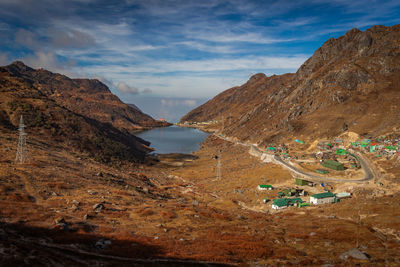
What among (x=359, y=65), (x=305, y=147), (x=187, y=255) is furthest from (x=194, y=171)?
(x=359, y=65)

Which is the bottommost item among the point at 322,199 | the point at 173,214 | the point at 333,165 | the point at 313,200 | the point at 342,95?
the point at 313,200

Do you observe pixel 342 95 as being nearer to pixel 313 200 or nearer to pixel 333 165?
pixel 333 165

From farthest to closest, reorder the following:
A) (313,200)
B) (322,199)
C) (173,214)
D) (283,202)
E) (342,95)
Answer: (342,95) < (283,202) < (313,200) < (322,199) < (173,214)

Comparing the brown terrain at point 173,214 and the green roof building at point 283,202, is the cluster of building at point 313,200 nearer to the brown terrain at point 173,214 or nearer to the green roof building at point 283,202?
the green roof building at point 283,202

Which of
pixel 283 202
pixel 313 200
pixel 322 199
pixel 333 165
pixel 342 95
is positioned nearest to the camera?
pixel 322 199

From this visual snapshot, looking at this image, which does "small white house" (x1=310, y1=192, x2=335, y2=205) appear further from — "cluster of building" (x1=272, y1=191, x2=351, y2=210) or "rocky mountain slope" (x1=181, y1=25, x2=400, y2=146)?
"rocky mountain slope" (x1=181, y1=25, x2=400, y2=146)

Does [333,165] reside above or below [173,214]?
above

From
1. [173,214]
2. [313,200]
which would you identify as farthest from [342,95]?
[173,214]

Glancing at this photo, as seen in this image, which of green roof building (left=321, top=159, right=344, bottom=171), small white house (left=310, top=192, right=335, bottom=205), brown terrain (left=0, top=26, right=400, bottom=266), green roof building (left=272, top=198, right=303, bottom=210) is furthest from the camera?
green roof building (left=321, top=159, right=344, bottom=171)

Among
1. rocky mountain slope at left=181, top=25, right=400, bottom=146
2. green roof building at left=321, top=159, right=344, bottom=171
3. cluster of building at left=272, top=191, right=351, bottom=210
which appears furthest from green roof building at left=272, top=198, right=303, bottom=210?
rocky mountain slope at left=181, top=25, right=400, bottom=146

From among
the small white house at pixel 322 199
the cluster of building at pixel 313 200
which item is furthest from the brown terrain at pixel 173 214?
the small white house at pixel 322 199
